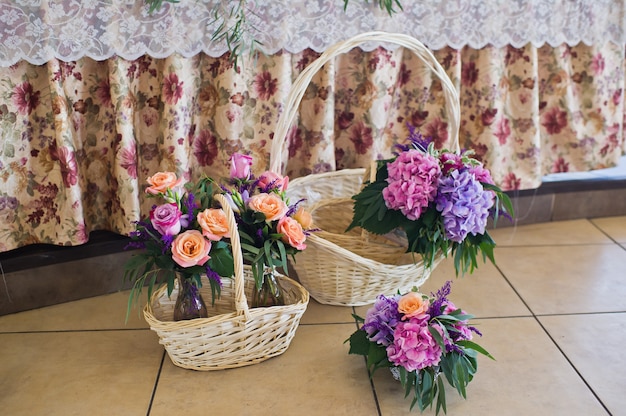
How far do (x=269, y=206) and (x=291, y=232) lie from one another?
7cm

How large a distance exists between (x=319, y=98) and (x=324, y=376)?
2.54 feet

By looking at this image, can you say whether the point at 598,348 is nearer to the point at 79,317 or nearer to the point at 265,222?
the point at 265,222

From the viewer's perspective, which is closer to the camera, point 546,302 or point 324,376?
point 324,376

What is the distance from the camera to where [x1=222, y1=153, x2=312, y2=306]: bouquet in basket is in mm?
1312

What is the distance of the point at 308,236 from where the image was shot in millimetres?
1467

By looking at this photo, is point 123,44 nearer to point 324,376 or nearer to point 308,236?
point 308,236

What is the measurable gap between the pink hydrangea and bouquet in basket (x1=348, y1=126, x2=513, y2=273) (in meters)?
0.25

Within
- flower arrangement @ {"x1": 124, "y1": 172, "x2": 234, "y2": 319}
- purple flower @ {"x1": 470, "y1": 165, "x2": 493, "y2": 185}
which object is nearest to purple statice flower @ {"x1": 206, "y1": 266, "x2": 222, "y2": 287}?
flower arrangement @ {"x1": 124, "y1": 172, "x2": 234, "y2": 319}

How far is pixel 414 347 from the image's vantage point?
1.27 meters

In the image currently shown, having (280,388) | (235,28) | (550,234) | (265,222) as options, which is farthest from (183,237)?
(550,234)

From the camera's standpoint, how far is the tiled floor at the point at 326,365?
133 cm

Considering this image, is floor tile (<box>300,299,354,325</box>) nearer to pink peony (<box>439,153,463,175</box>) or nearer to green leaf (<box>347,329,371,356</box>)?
green leaf (<box>347,329,371,356</box>)

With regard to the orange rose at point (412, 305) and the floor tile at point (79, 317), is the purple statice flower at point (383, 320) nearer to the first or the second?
the orange rose at point (412, 305)

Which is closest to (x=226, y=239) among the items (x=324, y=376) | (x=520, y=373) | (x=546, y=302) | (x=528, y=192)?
(x=324, y=376)
